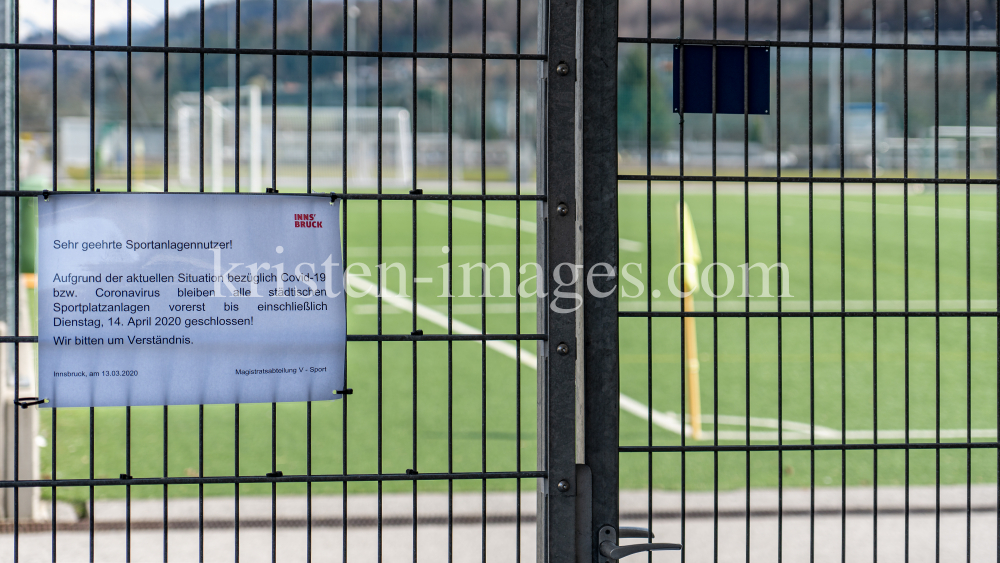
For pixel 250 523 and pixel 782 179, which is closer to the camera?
pixel 782 179

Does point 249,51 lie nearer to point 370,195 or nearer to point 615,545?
point 370,195

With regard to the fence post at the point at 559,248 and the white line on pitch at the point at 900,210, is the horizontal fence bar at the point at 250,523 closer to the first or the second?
the fence post at the point at 559,248

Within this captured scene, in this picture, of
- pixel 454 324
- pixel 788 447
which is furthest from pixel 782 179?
pixel 454 324

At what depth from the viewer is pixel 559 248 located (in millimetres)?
2600

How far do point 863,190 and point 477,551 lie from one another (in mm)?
39491

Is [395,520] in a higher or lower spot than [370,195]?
lower

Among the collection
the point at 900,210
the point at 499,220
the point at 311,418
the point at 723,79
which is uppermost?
the point at 900,210

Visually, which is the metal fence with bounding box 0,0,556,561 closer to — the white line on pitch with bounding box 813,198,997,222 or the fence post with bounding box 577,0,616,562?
the fence post with bounding box 577,0,616,562

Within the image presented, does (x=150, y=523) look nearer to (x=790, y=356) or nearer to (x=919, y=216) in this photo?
(x=790, y=356)

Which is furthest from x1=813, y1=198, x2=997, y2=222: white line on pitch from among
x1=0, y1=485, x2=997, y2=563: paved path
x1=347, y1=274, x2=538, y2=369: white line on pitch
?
x1=0, y1=485, x2=997, y2=563: paved path

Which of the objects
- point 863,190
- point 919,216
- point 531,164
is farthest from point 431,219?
point 863,190

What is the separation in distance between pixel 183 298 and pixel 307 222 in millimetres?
414

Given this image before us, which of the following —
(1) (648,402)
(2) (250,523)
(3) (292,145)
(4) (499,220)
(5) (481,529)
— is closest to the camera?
(1) (648,402)

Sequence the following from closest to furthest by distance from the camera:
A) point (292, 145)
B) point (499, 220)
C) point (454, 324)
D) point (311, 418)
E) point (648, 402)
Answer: point (648, 402), point (311, 418), point (454, 324), point (499, 220), point (292, 145)
